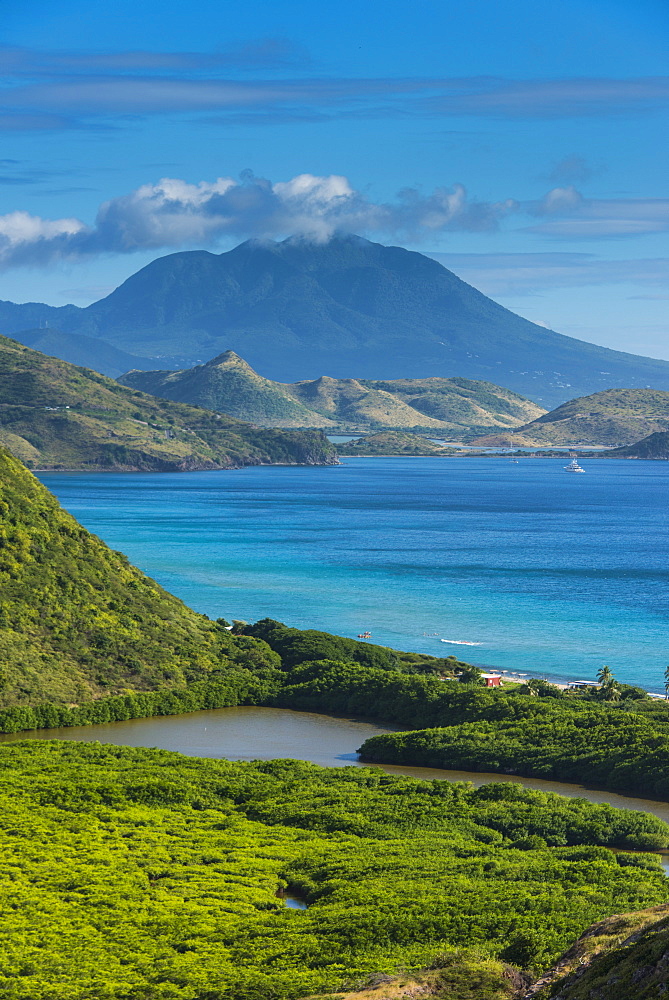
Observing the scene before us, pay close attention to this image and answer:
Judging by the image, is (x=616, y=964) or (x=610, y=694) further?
(x=610, y=694)

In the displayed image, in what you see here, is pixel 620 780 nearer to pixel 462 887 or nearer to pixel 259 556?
pixel 462 887

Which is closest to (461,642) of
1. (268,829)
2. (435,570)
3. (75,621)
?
(75,621)

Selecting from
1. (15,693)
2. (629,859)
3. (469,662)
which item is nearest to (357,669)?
(469,662)

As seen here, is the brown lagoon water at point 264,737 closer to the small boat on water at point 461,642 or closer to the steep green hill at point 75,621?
the steep green hill at point 75,621

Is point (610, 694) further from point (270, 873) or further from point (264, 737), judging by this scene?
point (270, 873)

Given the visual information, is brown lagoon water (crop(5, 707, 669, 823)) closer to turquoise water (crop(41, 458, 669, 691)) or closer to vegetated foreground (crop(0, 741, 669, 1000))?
vegetated foreground (crop(0, 741, 669, 1000))

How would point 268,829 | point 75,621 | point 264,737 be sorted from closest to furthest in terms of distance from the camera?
point 268,829
point 264,737
point 75,621

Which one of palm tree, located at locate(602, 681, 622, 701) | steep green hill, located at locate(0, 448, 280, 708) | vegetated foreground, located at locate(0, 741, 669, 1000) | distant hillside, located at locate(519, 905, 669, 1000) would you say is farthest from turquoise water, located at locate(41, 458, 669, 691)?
→ distant hillside, located at locate(519, 905, 669, 1000)
